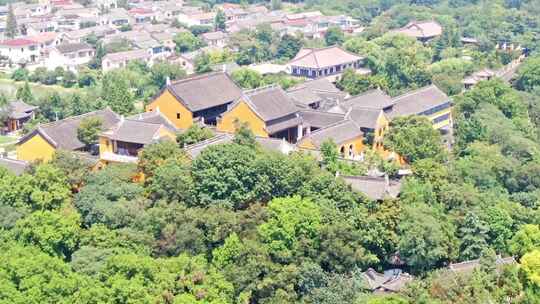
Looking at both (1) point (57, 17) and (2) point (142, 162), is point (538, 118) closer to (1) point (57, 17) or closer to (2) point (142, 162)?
(2) point (142, 162)

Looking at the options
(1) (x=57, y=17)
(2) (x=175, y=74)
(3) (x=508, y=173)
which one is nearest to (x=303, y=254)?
(3) (x=508, y=173)

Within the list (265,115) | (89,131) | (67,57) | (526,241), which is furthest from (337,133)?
(67,57)

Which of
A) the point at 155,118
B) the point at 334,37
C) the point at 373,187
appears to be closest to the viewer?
the point at 373,187

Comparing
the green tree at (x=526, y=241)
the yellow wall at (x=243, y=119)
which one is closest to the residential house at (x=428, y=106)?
the yellow wall at (x=243, y=119)

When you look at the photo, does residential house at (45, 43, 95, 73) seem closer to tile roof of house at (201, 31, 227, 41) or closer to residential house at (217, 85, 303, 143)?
tile roof of house at (201, 31, 227, 41)

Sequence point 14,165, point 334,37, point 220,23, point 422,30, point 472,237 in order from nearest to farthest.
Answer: point 472,237
point 14,165
point 334,37
point 422,30
point 220,23

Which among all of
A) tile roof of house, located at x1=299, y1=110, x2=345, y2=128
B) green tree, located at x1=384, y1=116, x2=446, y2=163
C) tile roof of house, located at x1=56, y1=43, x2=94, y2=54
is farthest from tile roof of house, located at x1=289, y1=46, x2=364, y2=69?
tile roof of house, located at x1=56, y1=43, x2=94, y2=54

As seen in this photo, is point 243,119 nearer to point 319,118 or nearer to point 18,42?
point 319,118

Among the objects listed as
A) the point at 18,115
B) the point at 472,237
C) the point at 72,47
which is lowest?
the point at 72,47
